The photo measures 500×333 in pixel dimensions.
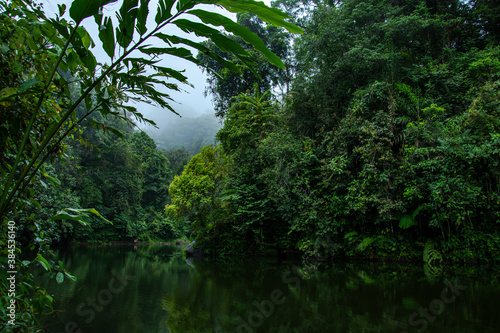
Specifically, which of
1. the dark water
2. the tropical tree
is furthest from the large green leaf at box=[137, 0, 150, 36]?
the dark water

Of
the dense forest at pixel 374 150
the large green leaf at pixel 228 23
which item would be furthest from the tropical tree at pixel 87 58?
the dense forest at pixel 374 150

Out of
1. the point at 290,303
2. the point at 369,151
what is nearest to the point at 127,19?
the point at 290,303

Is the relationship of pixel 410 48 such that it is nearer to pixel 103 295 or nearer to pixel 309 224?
pixel 309 224

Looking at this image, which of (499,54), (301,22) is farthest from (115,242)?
(499,54)

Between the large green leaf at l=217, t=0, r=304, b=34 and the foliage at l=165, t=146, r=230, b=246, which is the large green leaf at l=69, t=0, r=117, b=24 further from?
the foliage at l=165, t=146, r=230, b=246

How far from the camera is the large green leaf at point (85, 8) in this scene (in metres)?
0.69

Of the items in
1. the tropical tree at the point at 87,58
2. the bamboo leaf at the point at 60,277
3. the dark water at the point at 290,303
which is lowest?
the dark water at the point at 290,303

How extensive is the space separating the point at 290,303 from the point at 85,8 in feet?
14.2

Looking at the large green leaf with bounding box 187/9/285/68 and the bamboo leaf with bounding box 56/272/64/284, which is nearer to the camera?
the large green leaf with bounding box 187/9/285/68

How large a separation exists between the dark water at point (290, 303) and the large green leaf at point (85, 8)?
3.37m

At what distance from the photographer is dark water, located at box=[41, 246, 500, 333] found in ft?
10.7

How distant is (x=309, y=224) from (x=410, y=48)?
23.2ft

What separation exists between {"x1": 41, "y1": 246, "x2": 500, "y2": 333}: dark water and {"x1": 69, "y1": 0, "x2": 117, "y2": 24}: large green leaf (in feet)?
11.1

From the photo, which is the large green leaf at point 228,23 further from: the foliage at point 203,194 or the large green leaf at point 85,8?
the foliage at point 203,194
